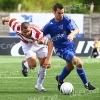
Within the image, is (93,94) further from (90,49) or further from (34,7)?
(34,7)

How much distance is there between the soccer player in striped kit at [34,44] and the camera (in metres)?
11.0

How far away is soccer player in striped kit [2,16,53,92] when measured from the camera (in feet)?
36.1

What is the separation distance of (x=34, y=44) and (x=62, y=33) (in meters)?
0.87

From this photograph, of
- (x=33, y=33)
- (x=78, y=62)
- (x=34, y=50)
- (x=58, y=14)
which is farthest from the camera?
(x=34, y=50)

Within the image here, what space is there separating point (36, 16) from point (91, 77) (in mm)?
21438

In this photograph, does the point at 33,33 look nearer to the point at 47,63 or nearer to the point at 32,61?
the point at 32,61

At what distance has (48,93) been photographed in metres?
11.0

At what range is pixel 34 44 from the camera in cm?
1178

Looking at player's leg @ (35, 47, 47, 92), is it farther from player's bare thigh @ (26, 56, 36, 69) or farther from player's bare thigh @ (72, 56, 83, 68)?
player's bare thigh @ (72, 56, 83, 68)

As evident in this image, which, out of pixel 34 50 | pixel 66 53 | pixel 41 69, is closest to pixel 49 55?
pixel 66 53

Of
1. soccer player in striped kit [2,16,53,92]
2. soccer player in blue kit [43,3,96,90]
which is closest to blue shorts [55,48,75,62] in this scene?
soccer player in blue kit [43,3,96,90]

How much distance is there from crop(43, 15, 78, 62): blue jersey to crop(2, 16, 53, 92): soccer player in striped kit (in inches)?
7.8

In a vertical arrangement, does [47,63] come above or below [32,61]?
above

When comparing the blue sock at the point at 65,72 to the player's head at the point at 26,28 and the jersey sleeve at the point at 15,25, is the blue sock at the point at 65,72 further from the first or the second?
the jersey sleeve at the point at 15,25
